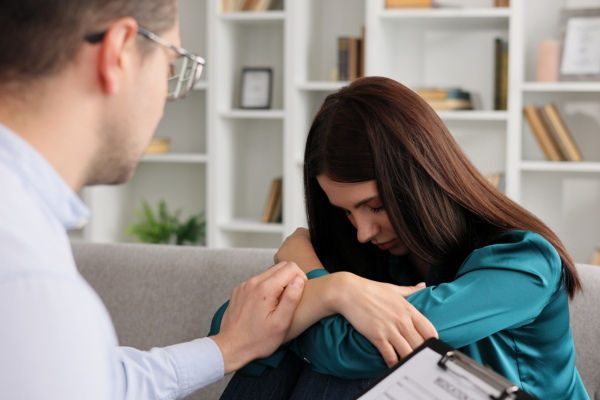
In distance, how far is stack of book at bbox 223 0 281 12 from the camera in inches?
111

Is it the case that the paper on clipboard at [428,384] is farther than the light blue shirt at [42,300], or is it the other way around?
the paper on clipboard at [428,384]

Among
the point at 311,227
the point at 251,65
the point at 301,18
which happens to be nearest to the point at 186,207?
the point at 251,65

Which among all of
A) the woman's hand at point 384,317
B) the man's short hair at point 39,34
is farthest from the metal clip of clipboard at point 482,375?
the man's short hair at point 39,34

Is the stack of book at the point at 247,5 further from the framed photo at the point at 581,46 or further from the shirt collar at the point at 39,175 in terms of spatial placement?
the shirt collar at the point at 39,175

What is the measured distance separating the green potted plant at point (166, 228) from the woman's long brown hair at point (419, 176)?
209 cm

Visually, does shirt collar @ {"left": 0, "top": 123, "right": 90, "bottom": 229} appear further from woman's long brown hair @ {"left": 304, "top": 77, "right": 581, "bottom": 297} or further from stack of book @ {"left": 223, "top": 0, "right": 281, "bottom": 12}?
stack of book @ {"left": 223, "top": 0, "right": 281, "bottom": 12}

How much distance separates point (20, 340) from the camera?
455mm

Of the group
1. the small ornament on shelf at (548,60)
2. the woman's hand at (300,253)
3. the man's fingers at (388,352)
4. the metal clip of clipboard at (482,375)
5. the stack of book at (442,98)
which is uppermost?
the small ornament on shelf at (548,60)

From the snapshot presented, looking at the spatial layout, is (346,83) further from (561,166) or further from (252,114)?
(561,166)

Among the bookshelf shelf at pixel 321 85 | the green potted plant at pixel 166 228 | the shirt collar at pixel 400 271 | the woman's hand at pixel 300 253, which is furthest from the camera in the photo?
the green potted plant at pixel 166 228

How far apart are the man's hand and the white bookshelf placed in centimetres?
172

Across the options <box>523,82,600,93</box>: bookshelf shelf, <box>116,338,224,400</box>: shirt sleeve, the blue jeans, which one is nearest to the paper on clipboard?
the blue jeans

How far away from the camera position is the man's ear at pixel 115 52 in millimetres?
586

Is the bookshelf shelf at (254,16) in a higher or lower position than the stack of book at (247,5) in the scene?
lower
